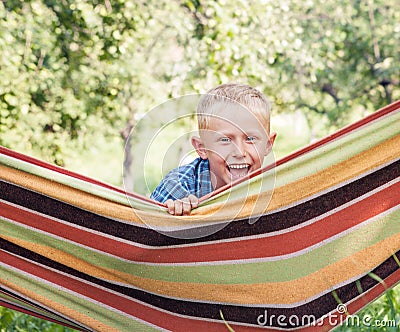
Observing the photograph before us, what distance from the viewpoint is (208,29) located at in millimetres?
4527

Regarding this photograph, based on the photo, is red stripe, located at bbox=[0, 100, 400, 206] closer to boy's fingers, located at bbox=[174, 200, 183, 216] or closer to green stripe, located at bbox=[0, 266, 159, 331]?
boy's fingers, located at bbox=[174, 200, 183, 216]

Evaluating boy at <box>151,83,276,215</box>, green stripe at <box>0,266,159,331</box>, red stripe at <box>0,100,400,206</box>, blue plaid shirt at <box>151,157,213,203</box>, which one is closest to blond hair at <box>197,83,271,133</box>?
boy at <box>151,83,276,215</box>

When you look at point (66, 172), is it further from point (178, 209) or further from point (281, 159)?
point (281, 159)

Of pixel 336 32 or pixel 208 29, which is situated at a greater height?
pixel 336 32

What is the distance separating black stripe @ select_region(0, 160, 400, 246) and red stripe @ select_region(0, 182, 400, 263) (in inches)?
0.8

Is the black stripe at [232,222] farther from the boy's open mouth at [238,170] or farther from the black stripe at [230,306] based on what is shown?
the boy's open mouth at [238,170]

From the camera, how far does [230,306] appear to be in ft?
6.16

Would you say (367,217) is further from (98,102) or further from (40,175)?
(98,102)

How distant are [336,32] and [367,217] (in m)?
4.76

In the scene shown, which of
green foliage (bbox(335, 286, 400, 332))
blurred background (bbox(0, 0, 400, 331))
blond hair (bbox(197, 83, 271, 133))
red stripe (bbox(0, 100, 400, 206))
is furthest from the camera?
blurred background (bbox(0, 0, 400, 331))

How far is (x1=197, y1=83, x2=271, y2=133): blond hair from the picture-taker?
2.19 meters

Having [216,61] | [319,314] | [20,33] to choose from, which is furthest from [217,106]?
[20,33]

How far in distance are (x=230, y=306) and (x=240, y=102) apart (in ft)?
2.13

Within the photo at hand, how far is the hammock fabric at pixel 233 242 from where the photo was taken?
5.96ft
